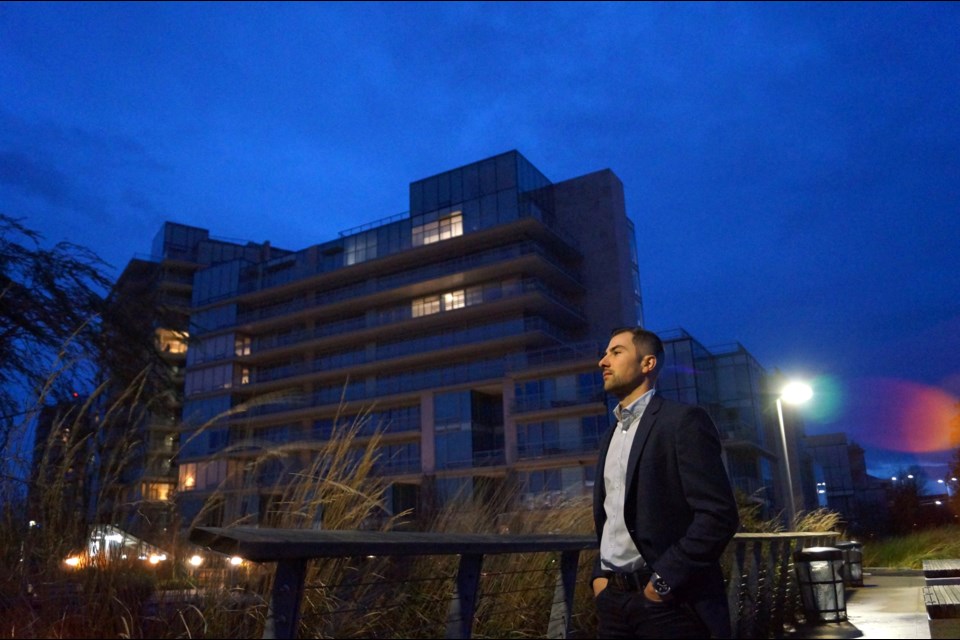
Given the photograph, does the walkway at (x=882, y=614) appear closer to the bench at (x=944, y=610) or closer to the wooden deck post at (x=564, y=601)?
the bench at (x=944, y=610)

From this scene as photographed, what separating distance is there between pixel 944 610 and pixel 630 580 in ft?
7.40

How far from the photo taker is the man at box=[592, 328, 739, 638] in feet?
7.87

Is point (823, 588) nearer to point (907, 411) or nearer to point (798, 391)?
point (907, 411)

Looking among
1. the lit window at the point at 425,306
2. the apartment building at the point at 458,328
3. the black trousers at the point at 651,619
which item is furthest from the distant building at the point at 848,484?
the lit window at the point at 425,306

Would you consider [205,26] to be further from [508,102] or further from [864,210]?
[508,102]

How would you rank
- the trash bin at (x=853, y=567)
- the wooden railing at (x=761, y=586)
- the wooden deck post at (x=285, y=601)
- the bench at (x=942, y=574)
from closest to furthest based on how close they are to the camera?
the wooden deck post at (x=285, y=601), the wooden railing at (x=761, y=586), the bench at (x=942, y=574), the trash bin at (x=853, y=567)

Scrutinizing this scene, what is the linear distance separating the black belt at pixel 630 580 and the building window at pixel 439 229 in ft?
134

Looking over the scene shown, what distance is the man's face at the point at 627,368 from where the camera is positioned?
2.87 meters

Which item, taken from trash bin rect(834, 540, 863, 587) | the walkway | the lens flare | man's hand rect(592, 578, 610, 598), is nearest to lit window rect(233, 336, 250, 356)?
the lens flare

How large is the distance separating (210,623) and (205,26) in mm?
6707

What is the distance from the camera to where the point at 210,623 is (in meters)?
3.04

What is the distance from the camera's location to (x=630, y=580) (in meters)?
2.54

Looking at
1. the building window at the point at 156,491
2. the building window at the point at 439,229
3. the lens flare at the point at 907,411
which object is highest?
the building window at the point at 439,229

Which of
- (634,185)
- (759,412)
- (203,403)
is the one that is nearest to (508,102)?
(634,185)
